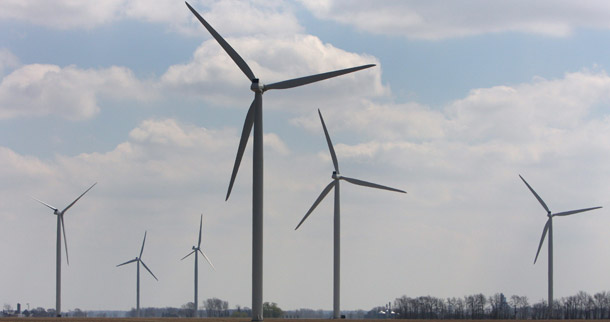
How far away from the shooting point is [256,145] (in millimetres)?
54469

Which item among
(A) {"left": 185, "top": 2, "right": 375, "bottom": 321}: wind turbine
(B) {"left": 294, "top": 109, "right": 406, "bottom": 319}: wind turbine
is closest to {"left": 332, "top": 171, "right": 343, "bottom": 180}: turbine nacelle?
(B) {"left": 294, "top": 109, "right": 406, "bottom": 319}: wind turbine

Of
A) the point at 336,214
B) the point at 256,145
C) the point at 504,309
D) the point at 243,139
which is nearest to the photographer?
the point at 256,145

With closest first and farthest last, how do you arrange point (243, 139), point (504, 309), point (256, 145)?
point (256, 145), point (243, 139), point (504, 309)

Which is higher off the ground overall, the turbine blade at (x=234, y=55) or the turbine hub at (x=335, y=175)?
the turbine blade at (x=234, y=55)

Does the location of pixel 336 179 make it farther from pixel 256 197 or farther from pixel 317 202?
pixel 256 197

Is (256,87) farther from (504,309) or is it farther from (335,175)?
(504,309)

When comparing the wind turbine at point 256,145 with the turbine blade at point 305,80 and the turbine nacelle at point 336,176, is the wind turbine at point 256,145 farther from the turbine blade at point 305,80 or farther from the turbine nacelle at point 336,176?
the turbine nacelle at point 336,176

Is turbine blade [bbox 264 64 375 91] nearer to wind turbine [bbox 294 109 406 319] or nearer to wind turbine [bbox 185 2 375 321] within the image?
wind turbine [bbox 185 2 375 321]

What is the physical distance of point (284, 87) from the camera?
6000 cm

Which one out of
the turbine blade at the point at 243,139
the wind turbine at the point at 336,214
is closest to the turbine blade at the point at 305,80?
the turbine blade at the point at 243,139

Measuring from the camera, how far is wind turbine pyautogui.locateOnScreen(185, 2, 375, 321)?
52938mm

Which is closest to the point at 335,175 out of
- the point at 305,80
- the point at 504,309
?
the point at 305,80

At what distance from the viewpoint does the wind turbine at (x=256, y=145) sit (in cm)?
5294

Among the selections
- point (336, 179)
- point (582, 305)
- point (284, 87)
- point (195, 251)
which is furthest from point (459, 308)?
point (284, 87)
